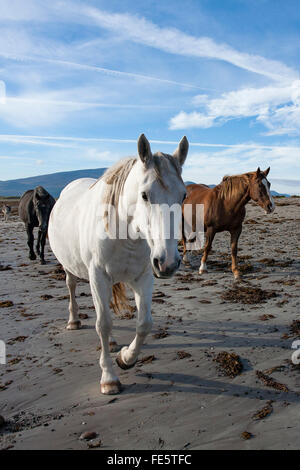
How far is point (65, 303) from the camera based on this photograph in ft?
19.7

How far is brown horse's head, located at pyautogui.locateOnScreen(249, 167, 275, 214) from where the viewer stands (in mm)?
7125

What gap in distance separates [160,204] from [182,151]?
0.73m

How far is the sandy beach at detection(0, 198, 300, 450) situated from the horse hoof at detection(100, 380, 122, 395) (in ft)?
0.21

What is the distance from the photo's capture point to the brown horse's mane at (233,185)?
750 centimetres

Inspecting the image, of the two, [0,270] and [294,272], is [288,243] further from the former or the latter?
[0,270]

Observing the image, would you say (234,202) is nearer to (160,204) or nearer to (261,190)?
(261,190)

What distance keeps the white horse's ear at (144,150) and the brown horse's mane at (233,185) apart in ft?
17.8

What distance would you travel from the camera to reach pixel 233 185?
768 centimetres

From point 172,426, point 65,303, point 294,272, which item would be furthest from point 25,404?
point 294,272

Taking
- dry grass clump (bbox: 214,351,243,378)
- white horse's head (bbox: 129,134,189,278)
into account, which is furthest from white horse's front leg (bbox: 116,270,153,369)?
dry grass clump (bbox: 214,351,243,378)

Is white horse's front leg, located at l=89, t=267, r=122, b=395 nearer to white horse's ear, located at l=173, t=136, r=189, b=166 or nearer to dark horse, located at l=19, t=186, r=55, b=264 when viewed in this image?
white horse's ear, located at l=173, t=136, r=189, b=166

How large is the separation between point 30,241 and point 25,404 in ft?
26.7

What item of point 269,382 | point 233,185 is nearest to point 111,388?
point 269,382

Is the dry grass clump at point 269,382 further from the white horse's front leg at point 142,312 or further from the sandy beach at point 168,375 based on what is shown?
the white horse's front leg at point 142,312
